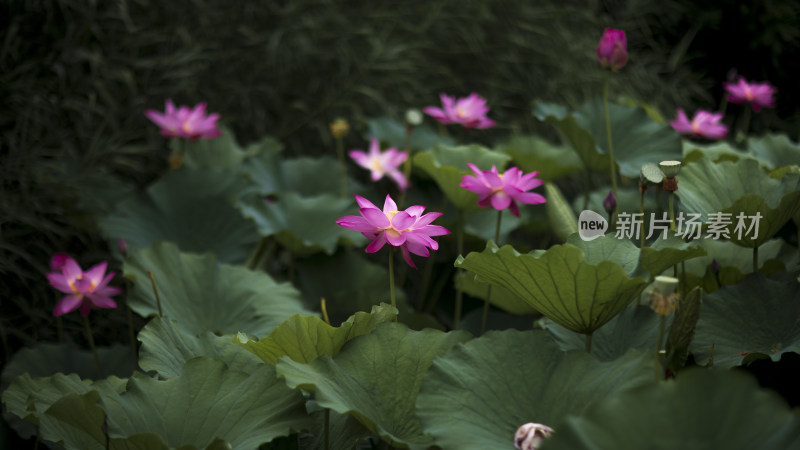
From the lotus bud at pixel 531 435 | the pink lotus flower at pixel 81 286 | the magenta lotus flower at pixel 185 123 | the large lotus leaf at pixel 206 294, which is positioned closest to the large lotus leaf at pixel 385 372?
the lotus bud at pixel 531 435

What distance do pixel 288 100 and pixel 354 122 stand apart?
0.83ft

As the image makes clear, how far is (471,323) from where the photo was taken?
1341 mm

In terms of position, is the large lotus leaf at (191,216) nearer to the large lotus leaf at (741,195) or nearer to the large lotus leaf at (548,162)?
the large lotus leaf at (548,162)

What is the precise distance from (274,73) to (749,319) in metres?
1.72

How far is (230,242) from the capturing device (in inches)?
61.2

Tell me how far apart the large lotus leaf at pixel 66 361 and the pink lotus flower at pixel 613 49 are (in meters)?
0.97

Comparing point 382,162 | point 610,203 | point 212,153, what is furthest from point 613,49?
point 212,153

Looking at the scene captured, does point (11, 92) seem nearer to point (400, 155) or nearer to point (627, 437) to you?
point (400, 155)

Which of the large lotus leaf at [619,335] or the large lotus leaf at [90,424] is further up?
the large lotus leaf at [619,335]

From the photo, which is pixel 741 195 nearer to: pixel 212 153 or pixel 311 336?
pixel 311 336

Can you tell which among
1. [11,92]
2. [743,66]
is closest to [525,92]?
[743,66]

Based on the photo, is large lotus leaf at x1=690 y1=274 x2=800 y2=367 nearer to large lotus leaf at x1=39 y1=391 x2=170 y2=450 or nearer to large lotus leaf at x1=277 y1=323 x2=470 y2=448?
large lotus leaf at x1=277 y1=323 x2=470 y2=448

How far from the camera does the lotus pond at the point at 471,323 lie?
741 millimetres

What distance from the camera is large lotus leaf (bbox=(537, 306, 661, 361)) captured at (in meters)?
→ 0.93
